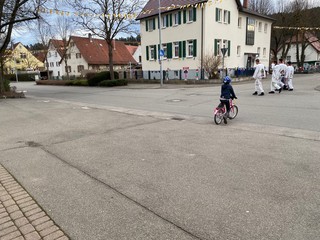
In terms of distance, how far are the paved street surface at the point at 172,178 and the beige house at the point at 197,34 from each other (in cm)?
1861

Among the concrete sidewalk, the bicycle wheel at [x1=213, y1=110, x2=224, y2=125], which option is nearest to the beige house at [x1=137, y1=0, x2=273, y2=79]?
the bicycle wheel at [x1=213, y1=110, x2=224, y2=125]

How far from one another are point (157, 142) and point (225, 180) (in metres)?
2.63

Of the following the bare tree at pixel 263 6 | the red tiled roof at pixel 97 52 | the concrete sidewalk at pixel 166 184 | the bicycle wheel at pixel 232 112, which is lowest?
the concrete sidewalk at pixel 166 184

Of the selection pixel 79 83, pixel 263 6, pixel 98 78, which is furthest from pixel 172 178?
pixel 263 6

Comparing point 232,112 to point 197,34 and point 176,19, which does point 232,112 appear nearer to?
point 197,34

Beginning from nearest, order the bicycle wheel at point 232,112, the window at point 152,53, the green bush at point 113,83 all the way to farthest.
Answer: the bicycle wheel at point 232,112
the green bush at point 113,83
the window at point 152,53

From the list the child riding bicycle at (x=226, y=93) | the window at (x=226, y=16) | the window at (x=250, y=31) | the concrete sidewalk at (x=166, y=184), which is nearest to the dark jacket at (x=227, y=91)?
the child riding bicycle at (x=226, y=93)

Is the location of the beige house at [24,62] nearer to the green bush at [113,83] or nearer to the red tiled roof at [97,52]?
the red tiled roof at [97,52]

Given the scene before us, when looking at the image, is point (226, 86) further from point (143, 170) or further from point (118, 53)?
point (118, 53)

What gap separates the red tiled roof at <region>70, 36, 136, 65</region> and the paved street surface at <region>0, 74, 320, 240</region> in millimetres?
53648

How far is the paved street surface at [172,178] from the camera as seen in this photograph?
3129 millimetres

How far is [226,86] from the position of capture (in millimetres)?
8555

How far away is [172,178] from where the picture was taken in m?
4.45

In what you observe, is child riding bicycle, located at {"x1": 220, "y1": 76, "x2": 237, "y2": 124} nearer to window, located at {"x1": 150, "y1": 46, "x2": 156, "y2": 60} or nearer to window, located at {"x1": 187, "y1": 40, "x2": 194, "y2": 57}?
window, located at {"x1": 187, "y1": 40, "x2": 194, "y2": 57}
